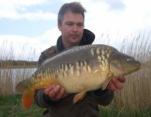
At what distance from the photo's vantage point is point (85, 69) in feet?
11.4

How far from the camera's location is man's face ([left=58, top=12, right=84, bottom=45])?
13.4 feet

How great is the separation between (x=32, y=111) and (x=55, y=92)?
5.87m

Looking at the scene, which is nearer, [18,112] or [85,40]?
[85,40]

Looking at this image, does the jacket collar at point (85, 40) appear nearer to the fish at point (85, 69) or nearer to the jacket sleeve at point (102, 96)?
the jacket sleeve at point (102, 96)

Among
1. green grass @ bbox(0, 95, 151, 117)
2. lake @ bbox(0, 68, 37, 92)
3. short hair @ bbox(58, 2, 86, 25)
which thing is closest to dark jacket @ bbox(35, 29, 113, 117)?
short hair @ bbox(58, 2, 86, 25)

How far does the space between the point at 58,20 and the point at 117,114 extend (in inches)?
149

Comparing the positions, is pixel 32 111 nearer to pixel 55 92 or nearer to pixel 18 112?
pixel 18 112

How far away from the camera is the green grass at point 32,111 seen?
776 cm

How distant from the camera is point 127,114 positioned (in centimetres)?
781

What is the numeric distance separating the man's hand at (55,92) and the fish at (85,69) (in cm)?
8

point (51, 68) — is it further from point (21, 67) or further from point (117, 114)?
point (21, 67)

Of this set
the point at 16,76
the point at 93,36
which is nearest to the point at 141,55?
the point at 93,36

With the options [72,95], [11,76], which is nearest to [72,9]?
[72,95]

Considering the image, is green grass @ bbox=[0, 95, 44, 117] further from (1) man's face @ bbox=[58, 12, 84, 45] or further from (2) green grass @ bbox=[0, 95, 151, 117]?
(1) man's face @ bbox=[58, 12, 84, 45]
